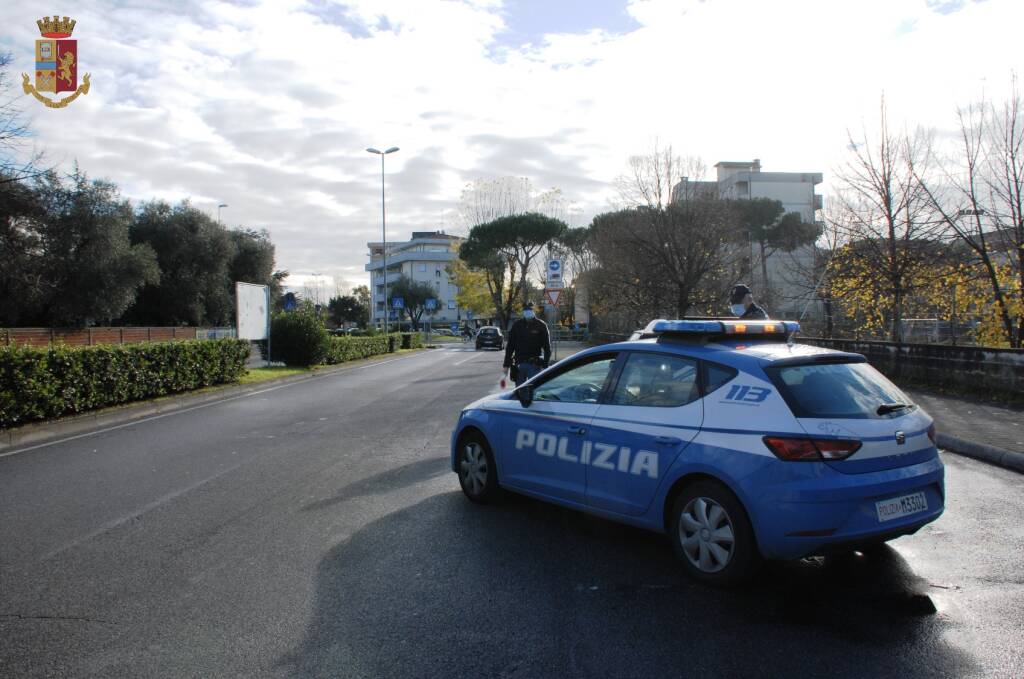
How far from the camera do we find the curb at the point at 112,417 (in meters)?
10.1

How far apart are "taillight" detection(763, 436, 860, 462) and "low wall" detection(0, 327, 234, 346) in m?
23.5

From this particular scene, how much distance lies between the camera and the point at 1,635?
3.64m

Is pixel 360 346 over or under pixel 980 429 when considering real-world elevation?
under

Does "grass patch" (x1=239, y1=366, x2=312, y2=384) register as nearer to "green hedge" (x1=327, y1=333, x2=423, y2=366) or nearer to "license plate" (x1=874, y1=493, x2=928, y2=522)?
"green hedge" (x1=327, y1=333, x2=423, y2=366)

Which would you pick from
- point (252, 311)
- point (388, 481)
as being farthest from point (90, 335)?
point (388, 481)

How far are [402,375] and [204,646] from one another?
62.0 ft

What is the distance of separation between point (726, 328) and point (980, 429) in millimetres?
6617

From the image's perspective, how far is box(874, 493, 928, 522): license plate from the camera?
13.1ft

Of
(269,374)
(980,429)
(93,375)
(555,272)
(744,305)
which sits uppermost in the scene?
(555,272)

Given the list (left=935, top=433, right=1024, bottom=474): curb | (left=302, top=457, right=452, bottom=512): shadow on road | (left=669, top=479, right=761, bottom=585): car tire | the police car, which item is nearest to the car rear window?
the police car

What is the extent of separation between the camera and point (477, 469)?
20.2 feet

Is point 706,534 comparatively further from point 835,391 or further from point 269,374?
point 269,374

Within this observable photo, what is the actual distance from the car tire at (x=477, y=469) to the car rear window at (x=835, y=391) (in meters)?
2.62

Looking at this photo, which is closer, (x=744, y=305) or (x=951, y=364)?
(x=744, y=305)
